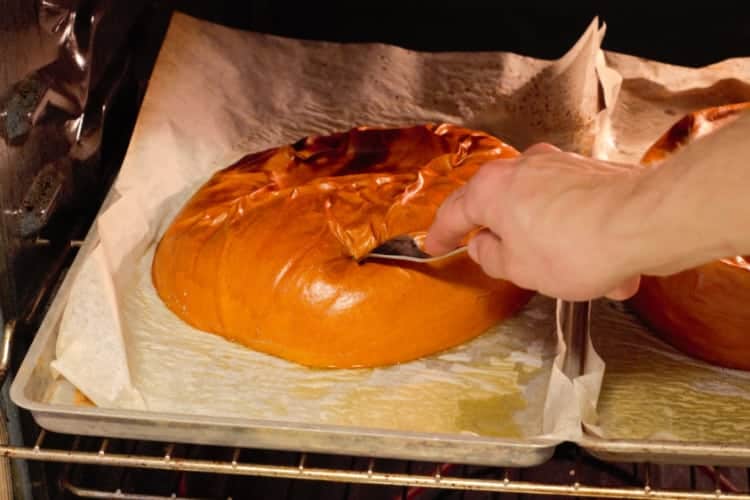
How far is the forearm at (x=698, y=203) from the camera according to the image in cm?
60

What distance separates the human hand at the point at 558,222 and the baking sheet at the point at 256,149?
192 mm

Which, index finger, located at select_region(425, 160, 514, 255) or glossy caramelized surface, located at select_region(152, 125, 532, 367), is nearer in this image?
index finger, located at select_region(425, 160, 514, 255)

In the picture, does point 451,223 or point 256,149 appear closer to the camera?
point 451,223

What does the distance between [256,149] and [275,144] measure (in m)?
0.03

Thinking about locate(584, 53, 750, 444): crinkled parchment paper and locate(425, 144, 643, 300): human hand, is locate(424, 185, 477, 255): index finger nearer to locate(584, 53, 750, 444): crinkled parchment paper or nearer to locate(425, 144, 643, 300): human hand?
locate(425, 144, 643, 300): human hand

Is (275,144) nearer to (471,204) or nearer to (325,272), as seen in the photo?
(325,272)

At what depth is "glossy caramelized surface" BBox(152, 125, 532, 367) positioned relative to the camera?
103cm

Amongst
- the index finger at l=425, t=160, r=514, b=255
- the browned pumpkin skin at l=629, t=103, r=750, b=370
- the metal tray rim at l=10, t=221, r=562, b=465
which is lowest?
the metal tray rim at l=10, t=221, r=562, b=465

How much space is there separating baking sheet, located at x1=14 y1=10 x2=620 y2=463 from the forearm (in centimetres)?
27

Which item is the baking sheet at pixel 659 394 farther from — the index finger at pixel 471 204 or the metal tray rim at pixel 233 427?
the index finger at pixel 471 204

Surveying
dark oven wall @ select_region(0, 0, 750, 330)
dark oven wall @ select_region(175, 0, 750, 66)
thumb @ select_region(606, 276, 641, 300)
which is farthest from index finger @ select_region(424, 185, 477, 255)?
dark oven wall @ select_region(175, 0, 750, 66)

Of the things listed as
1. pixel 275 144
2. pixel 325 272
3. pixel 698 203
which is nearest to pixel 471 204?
pixel 698 203

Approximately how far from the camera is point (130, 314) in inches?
43.1

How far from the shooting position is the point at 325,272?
1.04 metres
